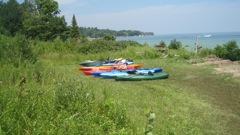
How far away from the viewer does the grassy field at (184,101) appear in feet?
21.9

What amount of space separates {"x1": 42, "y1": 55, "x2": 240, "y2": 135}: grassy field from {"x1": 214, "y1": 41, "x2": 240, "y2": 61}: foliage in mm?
5860

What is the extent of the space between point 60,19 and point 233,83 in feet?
141

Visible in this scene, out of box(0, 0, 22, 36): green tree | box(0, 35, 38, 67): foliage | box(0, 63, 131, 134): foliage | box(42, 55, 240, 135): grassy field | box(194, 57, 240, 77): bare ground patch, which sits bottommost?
box(194, 57, 240, 77): bare ground patch

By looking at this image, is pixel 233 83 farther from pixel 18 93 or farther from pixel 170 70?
pixel 18 93

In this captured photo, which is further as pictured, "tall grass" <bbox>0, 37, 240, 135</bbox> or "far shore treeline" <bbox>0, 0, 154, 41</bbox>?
"far shore treeline" <bbox>0, 0, 154, 41</bbox>

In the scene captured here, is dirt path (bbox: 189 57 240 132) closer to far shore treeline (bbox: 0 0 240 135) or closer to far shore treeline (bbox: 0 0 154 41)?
far shore treeline (bbox: 0 0 240 135)

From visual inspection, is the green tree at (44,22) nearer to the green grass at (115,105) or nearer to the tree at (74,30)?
the tree at (74,30)

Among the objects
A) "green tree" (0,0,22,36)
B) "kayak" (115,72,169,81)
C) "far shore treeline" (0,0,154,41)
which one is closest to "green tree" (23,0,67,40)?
"far shore treeline" (0,0,154,41)

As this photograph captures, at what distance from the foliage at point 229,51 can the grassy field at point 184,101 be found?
5.86 metres

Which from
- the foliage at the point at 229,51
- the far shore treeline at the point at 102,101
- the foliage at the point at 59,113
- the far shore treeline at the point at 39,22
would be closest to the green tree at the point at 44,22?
the far shore treeline at the point at 39,22

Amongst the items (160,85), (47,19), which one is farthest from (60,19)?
(160,85)

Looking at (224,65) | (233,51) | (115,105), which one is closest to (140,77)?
(115,105)

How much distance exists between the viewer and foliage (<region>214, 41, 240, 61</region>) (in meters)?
19.3

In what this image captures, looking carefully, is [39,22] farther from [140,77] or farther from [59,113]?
[59,113]
